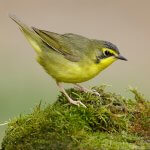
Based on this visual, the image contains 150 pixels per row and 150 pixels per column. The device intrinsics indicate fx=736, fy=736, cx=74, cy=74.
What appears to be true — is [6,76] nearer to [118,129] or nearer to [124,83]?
[124,83]

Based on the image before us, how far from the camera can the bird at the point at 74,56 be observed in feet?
29.6

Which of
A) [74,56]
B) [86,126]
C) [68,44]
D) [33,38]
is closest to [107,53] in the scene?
[74,56]

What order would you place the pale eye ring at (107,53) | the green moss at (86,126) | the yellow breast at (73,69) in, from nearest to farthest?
the green moss at (86,126) → the yellow breast at (73,69) → the pale eye ring at (107,53)

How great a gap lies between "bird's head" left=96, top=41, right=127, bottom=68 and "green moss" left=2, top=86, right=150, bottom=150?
984mm

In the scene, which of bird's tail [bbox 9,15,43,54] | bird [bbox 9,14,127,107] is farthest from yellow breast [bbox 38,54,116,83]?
bird's tail [bbox 9,15,43,54]

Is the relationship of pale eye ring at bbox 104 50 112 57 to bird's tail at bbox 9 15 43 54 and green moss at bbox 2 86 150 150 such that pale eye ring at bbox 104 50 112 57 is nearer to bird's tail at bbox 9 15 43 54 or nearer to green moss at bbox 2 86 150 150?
bird's tail at bbox 9 15 43 54

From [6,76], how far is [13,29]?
411cm

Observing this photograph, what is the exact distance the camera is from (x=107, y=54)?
9.10 metres

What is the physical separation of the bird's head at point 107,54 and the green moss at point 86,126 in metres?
0.98

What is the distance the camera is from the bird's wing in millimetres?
9133

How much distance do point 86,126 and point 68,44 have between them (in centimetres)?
212

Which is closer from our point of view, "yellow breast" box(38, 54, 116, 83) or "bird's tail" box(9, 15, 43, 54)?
"yellow breast" box(38, 54, 116, 83)

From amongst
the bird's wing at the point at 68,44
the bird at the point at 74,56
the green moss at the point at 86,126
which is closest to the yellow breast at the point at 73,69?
the bird at the point at 74,56

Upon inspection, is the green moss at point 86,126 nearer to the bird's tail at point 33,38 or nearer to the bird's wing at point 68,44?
the bird's wing at point 68,44
